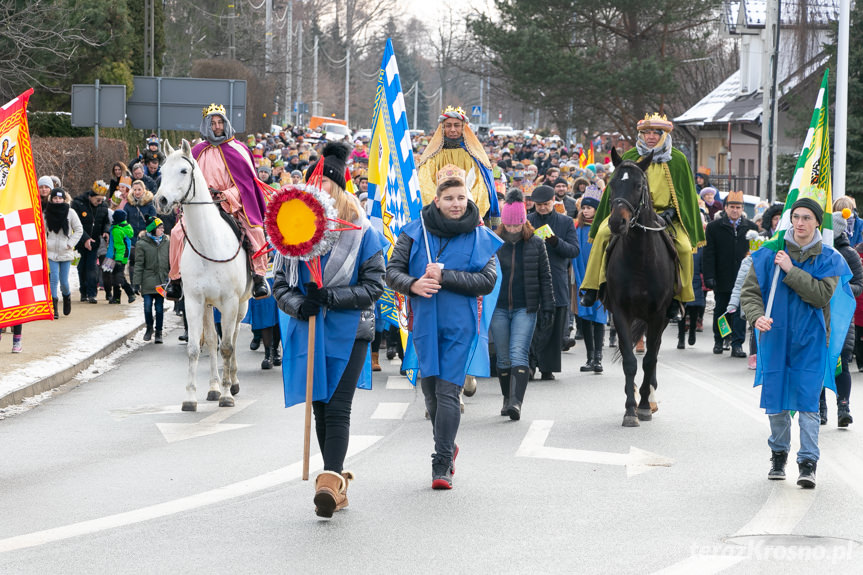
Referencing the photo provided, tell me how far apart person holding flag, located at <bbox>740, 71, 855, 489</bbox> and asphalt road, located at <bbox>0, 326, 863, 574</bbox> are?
376 millimetres

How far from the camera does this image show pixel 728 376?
48.0 feet

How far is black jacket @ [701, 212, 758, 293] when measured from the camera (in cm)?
1742

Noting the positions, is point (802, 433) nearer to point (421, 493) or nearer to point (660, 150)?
point (421, 493)

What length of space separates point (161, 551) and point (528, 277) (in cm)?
559

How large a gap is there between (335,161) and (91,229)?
1481cm

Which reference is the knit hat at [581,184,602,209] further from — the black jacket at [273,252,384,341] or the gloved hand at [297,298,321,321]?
the gloved hand at [297,298,321,321]

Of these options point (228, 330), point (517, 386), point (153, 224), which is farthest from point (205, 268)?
point (153, 224)

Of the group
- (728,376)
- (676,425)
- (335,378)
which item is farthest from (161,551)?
(728,376)

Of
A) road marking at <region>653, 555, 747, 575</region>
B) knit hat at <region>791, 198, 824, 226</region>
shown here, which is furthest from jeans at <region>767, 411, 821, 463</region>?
road marking at <region>653, 555, 747, 575</region>

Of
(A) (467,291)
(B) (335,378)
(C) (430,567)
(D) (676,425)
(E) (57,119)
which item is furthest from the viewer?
(E) (57,119)

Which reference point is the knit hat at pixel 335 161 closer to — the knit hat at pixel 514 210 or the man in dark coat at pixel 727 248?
the knit hat at pixel 514 210

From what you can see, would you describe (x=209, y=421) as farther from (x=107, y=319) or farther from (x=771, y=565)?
(x=107, y=319)

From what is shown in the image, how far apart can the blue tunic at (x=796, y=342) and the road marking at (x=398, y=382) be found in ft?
17.9

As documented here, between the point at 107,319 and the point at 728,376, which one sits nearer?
the point at 728,376
